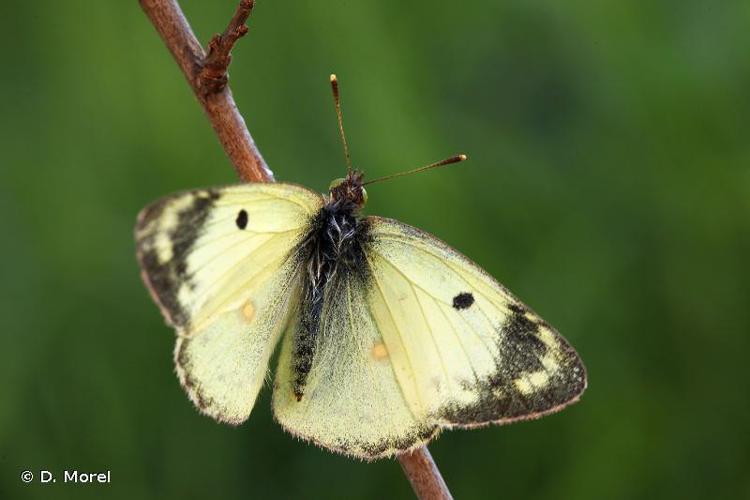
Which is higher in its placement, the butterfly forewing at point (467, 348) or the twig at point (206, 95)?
the twig at point (206, 95)

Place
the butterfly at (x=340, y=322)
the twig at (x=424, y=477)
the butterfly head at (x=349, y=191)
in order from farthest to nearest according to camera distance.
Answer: the butterfly head at (x=349, y=191) < the butterfly at (x=340, y=322) < the twig at (x=424, y=477)

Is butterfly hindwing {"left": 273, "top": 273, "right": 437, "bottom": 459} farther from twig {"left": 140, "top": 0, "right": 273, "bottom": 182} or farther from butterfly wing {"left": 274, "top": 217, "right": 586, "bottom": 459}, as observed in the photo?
twig {"left": 140, "top": 0, "right": 273, "bottom": 182}

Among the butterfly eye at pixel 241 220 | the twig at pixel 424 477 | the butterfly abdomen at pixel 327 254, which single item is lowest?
the twig at pixel 424 477

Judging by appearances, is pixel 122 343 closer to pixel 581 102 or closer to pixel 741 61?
pixel 581 102

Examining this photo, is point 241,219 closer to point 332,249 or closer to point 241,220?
point 241,220

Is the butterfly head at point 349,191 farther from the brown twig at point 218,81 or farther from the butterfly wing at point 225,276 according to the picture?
the brown twig at point 218,81

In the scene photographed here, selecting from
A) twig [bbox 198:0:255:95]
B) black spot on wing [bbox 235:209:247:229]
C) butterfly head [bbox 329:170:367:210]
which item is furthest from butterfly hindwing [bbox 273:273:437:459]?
twig [bbox 198:0:255:95]

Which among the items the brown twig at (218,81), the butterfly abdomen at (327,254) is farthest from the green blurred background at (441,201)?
the brown twig at (218,81)

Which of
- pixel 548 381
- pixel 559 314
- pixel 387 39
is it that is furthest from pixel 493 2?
pixel 548 381
